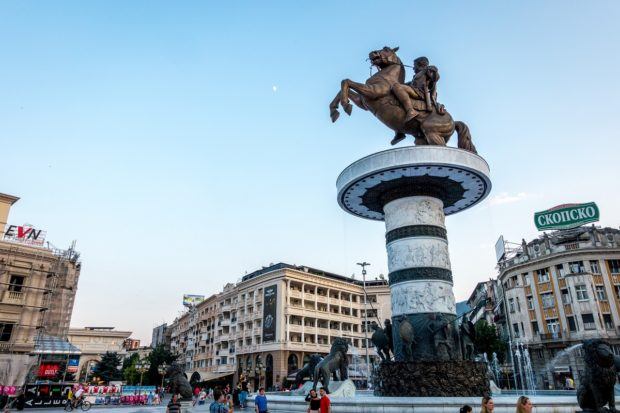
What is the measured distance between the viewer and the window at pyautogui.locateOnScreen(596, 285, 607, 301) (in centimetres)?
4059

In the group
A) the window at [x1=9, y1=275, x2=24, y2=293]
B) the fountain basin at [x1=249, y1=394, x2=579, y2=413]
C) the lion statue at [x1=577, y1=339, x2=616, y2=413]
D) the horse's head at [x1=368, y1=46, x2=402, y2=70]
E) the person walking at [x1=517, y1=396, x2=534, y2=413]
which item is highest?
the horse's head at [x1=368, y1=46, x2=402, y2=70]

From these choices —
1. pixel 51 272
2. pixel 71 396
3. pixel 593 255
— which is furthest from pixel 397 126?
pixel 593 255

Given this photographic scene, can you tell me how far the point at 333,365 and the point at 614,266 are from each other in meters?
38.3

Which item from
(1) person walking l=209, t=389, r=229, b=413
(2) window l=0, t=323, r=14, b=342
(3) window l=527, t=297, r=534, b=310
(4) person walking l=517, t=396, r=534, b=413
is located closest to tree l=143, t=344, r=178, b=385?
(2) window l=0, t=323, r=14, b=342

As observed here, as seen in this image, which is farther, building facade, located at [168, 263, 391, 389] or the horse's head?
building facade, located at [168, 263, 391, 389]

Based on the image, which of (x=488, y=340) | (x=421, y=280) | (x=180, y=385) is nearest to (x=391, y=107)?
(x=421, y=280)

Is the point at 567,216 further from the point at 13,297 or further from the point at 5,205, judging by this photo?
the point at 5,205

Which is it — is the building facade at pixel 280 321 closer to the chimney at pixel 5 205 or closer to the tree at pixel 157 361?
the tree at pixel 157 361

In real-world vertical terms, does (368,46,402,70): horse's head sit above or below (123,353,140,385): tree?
above

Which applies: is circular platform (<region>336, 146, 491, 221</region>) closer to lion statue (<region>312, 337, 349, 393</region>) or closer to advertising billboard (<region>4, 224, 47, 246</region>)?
lion statue (<region>312, 337, 349, 393</region>)

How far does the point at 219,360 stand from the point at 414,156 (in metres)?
56.9

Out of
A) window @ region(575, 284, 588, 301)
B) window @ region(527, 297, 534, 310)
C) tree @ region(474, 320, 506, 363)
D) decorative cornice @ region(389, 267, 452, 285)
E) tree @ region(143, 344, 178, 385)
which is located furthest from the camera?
tree @ region(143, 344, 178, 385)

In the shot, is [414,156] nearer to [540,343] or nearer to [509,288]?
[540,343]

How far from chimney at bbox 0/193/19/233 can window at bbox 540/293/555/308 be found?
48.7 m
